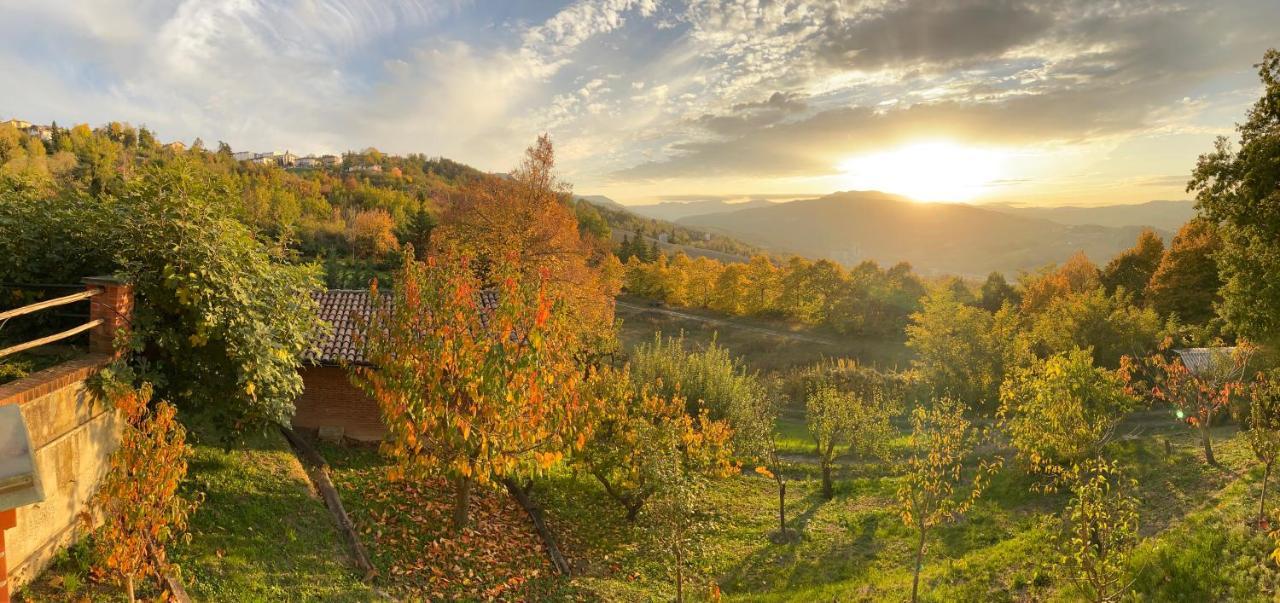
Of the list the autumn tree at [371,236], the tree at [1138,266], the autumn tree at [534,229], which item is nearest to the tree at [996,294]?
the tree at [1138,266]

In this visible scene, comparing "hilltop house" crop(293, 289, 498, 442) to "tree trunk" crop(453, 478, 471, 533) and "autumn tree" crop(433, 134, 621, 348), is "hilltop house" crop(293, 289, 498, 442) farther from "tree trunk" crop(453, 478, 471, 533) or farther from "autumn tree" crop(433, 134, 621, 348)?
"autumn tree" crop(433, 134, 621, 348)

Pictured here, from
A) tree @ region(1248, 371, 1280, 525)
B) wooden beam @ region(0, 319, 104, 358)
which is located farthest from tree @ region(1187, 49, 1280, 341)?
wooden beam @ region(0, 319, 104, 358)

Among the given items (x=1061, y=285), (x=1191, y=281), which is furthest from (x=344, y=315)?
(x=1061, y=285)

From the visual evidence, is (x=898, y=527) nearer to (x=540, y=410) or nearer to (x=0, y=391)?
(x=540, y=410)

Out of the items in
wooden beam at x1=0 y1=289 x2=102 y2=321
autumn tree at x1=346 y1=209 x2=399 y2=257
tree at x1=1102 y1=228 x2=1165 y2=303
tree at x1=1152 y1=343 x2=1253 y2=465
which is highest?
autumn tree at x1=346 y1=209 x2=399 y2=257

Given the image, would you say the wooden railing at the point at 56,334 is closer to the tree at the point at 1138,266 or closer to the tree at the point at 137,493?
the tree at the point at 137,493

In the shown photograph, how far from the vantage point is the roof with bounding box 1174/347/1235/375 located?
18255mm

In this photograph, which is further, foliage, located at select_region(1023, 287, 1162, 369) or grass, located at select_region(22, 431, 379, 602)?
foliage, located at select_region(1023, 287, 1162, 369)

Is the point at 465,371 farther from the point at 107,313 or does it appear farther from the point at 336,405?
the point at 336,405

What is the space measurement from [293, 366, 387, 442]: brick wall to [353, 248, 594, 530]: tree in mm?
5471

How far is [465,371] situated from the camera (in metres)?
9.69

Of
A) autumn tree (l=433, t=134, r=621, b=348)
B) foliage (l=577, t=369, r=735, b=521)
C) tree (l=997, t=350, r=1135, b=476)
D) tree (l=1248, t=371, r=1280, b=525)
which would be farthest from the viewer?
autumn tree (l=433, t=134, r=621, b=348)

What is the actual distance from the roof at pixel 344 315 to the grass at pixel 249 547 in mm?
3396

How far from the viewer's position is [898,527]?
50.6 ft
